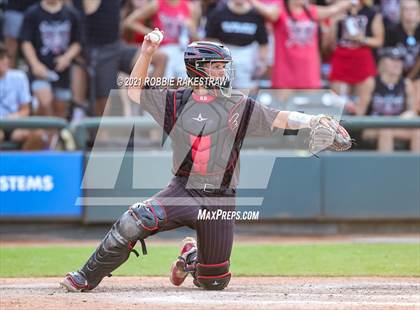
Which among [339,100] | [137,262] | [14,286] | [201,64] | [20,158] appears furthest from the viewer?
[339,100]

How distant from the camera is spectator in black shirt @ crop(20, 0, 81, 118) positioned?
37.9 ft

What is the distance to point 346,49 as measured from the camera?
12289 millimetres

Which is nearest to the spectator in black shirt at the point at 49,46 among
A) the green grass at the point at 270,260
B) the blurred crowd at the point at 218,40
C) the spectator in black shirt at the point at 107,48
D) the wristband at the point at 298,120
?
the blurred crowd at the point at 218,40

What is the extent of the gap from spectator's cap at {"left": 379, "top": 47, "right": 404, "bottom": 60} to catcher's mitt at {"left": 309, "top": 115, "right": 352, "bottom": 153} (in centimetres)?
655

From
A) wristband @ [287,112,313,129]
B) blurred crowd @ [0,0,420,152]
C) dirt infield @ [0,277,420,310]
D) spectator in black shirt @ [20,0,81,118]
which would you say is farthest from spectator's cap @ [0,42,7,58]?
wristband @ [287,112,313,129]

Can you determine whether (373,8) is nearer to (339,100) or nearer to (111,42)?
(339,100)

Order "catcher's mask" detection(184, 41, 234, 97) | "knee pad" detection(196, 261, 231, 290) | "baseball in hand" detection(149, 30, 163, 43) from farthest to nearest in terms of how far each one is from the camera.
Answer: "knee pad" detection(196, 261, 231, 290) < "catcher's mask" detection(184, 41, 234, 97) < "baseball in hand" detection(149, 30, 163, 43)

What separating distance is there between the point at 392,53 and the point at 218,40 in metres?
2.51

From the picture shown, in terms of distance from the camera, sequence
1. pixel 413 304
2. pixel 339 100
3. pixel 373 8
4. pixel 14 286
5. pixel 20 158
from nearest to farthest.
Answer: pixel 413 304 < pixel 14 286 < pixel 20 158 < pixel 339 100 < pixel 373 8

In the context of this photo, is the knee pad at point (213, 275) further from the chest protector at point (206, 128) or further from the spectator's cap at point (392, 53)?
the spectator's cap at point (392, 53)

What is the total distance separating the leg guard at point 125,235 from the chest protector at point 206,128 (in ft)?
1.63

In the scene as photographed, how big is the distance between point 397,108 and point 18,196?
531 cm

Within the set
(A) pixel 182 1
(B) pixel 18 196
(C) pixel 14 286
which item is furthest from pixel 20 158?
(C) pixel 14 286

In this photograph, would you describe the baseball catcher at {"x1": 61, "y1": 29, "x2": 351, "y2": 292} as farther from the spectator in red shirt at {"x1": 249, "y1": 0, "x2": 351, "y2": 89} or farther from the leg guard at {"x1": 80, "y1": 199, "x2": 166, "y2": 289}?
the spectator in red shirt at {"x1": 249, "y1": 0, "x2": 351, "y2": 89}
